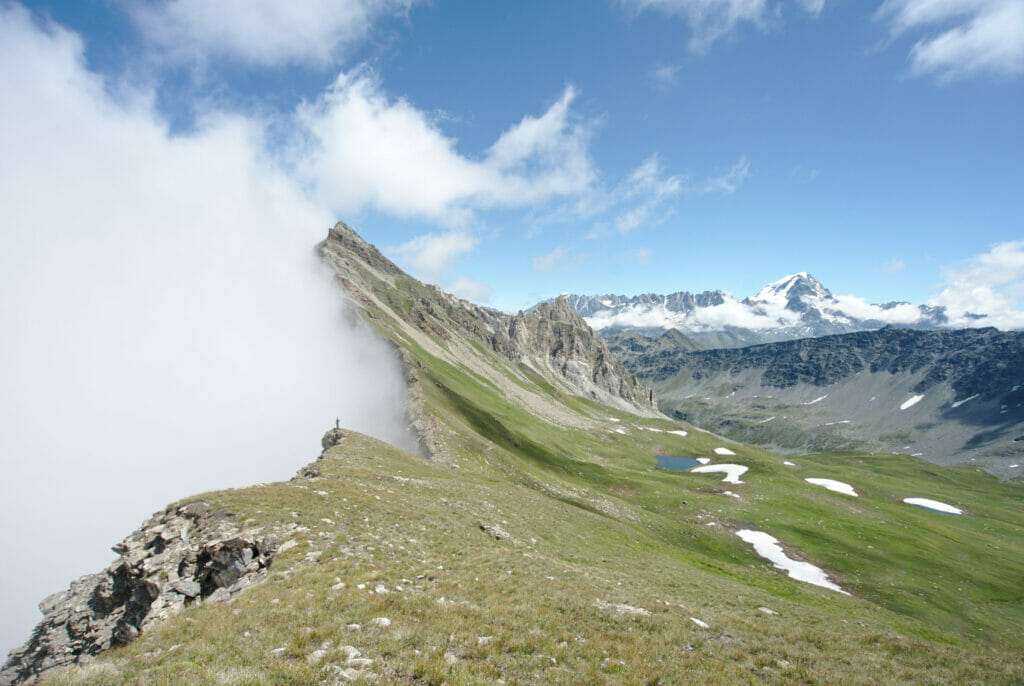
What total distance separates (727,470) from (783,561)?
225 ft

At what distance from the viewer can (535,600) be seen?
55.7 ft

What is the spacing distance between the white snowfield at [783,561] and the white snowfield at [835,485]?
235ft

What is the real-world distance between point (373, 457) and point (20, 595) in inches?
7726

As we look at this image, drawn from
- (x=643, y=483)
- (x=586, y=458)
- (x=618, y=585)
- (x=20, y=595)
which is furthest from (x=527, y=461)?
(x=20, y=595)

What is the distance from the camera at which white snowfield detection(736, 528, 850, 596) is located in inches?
1946

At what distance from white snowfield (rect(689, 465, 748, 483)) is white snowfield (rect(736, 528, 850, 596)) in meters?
45.2

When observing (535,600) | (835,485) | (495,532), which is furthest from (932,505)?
(535,600)

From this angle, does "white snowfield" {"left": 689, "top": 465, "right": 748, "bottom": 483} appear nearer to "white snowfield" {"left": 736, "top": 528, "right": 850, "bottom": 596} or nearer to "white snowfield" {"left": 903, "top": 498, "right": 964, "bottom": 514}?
"white snowfield" {"left": 736, "top": 528, "right": 850, "bottom": 596}

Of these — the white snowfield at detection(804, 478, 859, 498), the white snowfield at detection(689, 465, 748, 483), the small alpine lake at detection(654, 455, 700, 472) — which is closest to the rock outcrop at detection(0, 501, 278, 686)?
the white snowfield at detection(689, 465, 748, 483)

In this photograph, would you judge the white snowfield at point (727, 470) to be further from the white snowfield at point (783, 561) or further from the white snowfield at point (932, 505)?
the white snowfield at point (932, 505)

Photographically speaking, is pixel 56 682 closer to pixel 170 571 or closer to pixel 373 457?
pixel 170 571

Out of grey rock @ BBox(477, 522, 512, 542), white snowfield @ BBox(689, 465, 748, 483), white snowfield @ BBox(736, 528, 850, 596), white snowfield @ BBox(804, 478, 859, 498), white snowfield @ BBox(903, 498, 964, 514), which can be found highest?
grey rock @ BBox(477, 522, 512, 542)

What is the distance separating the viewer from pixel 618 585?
76.7 ft

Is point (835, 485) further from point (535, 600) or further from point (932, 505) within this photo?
point (535, 600)
